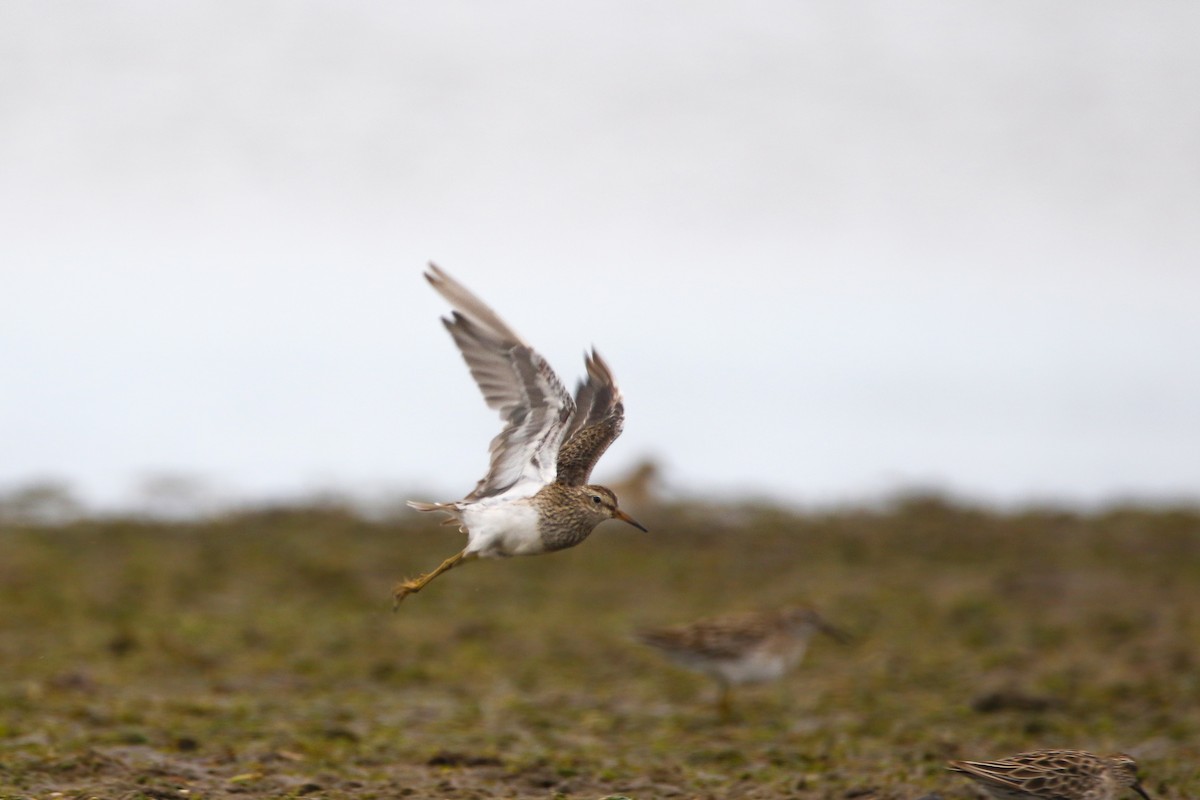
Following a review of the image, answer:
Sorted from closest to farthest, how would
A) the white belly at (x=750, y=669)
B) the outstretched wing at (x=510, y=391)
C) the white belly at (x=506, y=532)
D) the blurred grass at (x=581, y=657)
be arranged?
the white belly at (x=506, y=532)
the outstretched wing at (x=510, y=391)
the blurred grass at (x=581, y=657)
the white belly at (x=750, y=669)

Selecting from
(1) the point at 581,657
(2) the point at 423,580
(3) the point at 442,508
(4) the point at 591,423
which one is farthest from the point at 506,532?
(1) the point at 581,657

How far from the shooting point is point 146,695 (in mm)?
10320

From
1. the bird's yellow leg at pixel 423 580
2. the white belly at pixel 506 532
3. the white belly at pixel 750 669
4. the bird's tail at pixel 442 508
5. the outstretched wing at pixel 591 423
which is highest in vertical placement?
the outstretched wing at pixel 591 423

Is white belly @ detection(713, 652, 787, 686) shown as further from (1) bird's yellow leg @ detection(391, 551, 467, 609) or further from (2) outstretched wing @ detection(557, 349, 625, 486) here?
(1) bird's yellow leg @ detection(391, 551, 467, 609)

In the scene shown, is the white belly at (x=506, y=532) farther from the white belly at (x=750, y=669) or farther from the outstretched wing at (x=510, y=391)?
the white belly at (x=750, y=669)

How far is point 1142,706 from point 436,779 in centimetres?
485

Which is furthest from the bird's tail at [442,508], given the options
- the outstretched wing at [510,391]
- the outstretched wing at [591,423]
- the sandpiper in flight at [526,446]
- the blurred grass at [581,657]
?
the blurred grass at [581,657]

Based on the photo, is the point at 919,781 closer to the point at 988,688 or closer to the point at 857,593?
the point at 988,688

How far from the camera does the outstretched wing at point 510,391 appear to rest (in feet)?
25.7

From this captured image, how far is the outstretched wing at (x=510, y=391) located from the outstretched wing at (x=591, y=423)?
6cm

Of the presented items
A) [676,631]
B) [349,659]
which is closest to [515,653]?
[349,659]

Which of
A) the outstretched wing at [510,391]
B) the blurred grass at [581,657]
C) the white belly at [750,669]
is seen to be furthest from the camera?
the white belly at [750,669]

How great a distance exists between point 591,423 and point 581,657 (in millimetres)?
5030

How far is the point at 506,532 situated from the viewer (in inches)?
302
